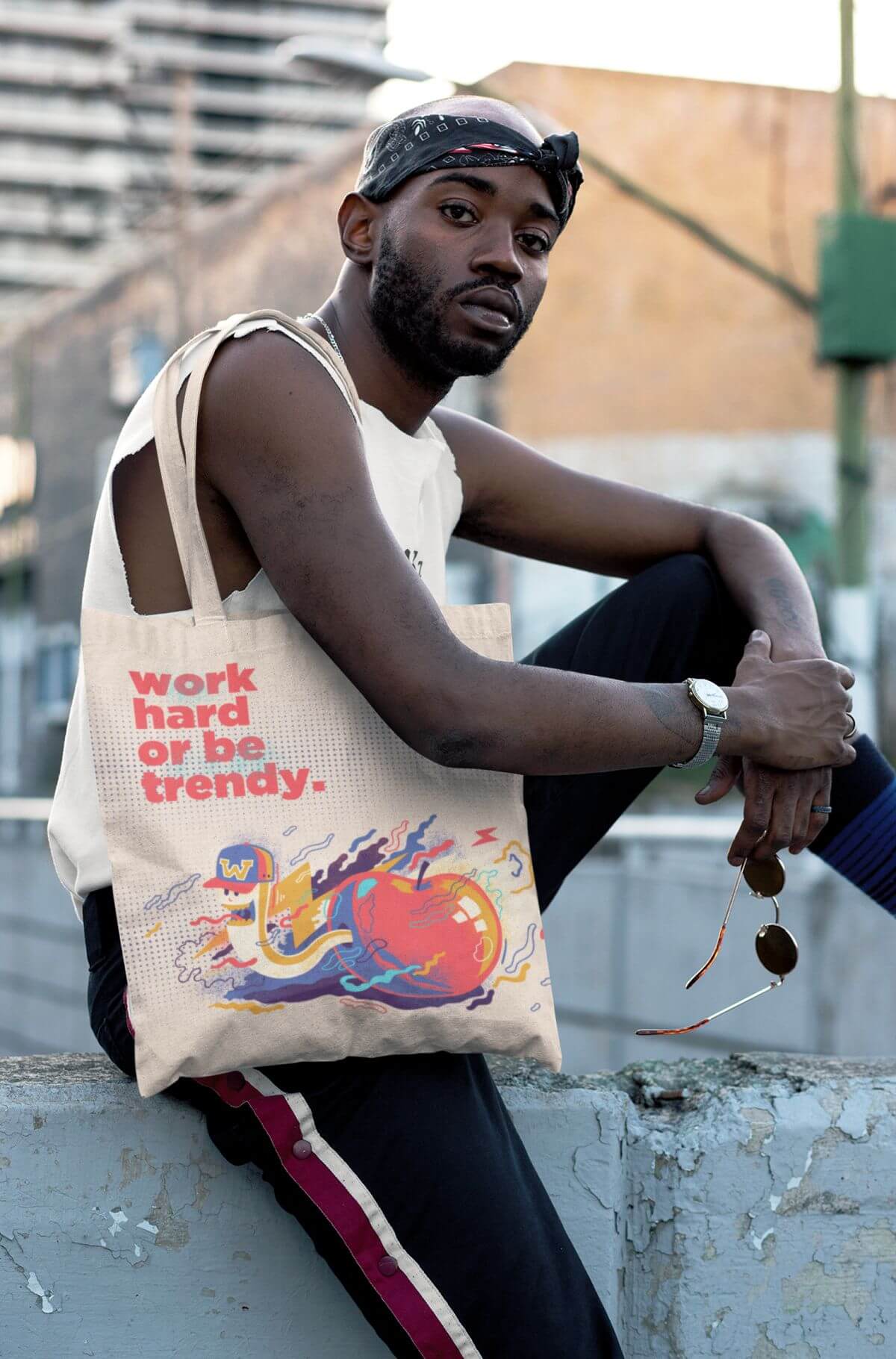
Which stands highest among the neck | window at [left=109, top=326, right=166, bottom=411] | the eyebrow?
the eyebrow

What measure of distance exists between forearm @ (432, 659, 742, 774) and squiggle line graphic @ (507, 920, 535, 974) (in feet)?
0.63

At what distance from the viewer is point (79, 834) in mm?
1912

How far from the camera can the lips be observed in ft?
6.83

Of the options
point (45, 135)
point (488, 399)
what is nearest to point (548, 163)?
point (488, 399)

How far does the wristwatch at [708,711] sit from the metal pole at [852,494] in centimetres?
681

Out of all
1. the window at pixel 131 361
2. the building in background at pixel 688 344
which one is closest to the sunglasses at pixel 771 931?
the building in background at pixel 688 344

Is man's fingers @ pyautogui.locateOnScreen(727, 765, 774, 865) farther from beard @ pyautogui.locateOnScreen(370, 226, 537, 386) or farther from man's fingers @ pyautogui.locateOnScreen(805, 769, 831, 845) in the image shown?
beard @ pyautogui.locateOnScreen(370, 226, 537, 386)

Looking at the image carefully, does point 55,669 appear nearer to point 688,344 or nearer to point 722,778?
point 688,344

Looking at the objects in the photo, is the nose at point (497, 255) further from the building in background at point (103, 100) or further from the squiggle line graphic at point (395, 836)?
the building in background at point (103, 100)

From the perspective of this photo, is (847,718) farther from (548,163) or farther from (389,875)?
(548,163)

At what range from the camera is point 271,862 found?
1.77m

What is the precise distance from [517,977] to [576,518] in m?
1.01

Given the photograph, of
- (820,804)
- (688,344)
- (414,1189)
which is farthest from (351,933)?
(688,344)

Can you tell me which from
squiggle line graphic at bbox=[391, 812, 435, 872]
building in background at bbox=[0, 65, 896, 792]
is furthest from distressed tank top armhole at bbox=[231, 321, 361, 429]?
building in background at bbox=[0, 65, 896, 792]
